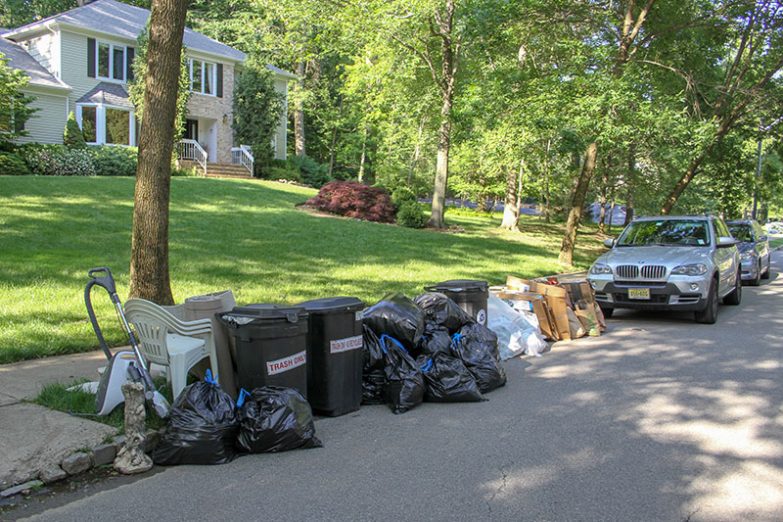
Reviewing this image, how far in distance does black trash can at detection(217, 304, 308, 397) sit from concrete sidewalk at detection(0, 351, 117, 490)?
3.47ft

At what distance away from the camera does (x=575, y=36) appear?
68.0 ft

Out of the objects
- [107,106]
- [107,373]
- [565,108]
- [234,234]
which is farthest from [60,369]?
[107,106]

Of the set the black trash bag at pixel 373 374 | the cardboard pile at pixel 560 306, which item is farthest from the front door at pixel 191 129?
the black trash bag at pixel 373 374

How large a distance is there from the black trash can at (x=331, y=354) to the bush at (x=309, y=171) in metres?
29.7

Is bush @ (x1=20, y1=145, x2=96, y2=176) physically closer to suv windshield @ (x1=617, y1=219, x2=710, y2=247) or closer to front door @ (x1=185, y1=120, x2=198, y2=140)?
front door @ (x1=185, y1=120, x2=198, y2=140)

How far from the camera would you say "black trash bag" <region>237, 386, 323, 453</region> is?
15.2 ft

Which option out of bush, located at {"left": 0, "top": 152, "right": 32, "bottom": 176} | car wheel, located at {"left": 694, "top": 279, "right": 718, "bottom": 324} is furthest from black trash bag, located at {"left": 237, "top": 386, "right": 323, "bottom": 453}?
bush, located at {"left": 0, "top": 152, "right": 32, "bottom": 176}

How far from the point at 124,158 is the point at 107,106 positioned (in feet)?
15.9

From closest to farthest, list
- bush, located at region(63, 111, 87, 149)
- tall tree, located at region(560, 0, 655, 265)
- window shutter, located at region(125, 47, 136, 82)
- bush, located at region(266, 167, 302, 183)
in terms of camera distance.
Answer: tall tree, located at region(560, 0, 655, 265) → bush, located at region(63, 111, 87, 149) → window shutter, located at region(125, 47, 136, 82) → bush, located at region(266, 167, 302, 183)

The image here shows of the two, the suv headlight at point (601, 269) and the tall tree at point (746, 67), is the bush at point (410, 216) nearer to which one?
the tall tree at point (746, 67)

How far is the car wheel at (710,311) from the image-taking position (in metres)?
10.3

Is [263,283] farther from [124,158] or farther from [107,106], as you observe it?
[107,106]

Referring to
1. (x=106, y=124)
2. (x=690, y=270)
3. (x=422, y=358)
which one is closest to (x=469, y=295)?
(x=422, y=358)

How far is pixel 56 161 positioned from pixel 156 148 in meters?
17.7
